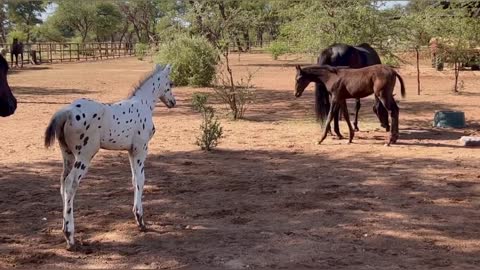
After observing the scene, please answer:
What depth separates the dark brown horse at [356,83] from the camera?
31.4 ft

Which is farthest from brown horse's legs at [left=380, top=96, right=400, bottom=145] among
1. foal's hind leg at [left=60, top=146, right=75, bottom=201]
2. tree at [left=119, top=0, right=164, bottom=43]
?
tree at [left=119, top=0, right=164, bottom=43]

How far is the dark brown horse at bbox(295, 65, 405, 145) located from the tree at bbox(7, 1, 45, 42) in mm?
51132

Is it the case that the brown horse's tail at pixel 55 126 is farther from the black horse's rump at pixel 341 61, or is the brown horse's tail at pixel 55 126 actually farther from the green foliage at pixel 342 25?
the green foliage at pixel 342 25

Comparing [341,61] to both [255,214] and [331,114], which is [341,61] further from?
[255,214]

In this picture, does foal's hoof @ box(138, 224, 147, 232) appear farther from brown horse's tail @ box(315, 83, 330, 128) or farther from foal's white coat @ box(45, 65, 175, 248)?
brown horse's tail @ box(315, 83, 330, 128)

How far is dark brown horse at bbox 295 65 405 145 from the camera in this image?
9578 mm

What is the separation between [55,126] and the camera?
4562mm

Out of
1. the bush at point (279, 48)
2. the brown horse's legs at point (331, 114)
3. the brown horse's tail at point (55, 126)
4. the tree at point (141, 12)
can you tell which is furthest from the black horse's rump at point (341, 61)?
the tree at point (141, 12)

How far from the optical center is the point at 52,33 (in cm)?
6606

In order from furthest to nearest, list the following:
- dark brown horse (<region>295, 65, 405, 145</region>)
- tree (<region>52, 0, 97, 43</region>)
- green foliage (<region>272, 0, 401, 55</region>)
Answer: tree (<region>52, 0, 97, 43</region>) < green foliage (<region>272, 0, 401, 55</region>) < dark brown horse (<region>295, 65, 405, 145</region>)

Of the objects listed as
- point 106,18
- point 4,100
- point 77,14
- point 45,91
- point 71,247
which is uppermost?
point 77,14

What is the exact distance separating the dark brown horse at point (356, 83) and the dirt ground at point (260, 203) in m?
0.59

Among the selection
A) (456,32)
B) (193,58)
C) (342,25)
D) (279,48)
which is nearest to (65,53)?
(279,48)

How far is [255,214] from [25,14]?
59370 millimetres
